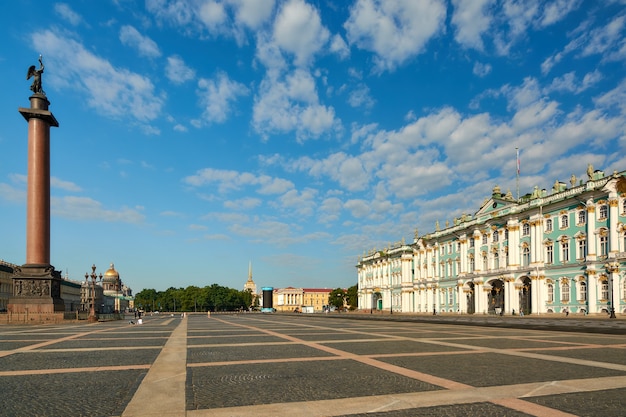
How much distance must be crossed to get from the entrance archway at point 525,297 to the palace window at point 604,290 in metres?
11.2

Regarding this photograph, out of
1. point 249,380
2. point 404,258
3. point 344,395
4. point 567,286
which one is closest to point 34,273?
point 249,380

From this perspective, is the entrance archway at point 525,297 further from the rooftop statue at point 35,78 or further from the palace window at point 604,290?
the rooftop statue at point 35,78

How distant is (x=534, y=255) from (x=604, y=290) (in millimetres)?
11006

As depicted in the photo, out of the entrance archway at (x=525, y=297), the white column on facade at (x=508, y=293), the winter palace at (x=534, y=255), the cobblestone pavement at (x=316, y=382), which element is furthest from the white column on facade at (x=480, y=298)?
the cobblestone pavement at (x=316, y=382)

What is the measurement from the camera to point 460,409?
25.5ft

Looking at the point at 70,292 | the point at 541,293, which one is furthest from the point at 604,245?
the point at 70,292

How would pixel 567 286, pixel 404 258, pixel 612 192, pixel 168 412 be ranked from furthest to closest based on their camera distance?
pixel 404 258 < pixel 567 286 < pixel 612 192 < pixel 168 412

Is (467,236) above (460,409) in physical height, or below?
above

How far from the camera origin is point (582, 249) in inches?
2112

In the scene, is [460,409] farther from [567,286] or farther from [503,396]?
[567,286]

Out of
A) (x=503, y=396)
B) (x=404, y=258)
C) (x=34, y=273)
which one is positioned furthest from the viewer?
(x=404, y=258)

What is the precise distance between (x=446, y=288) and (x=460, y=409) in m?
79.7

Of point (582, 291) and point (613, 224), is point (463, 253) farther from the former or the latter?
point (613, 224)

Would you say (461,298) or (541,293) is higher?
(541,293)
